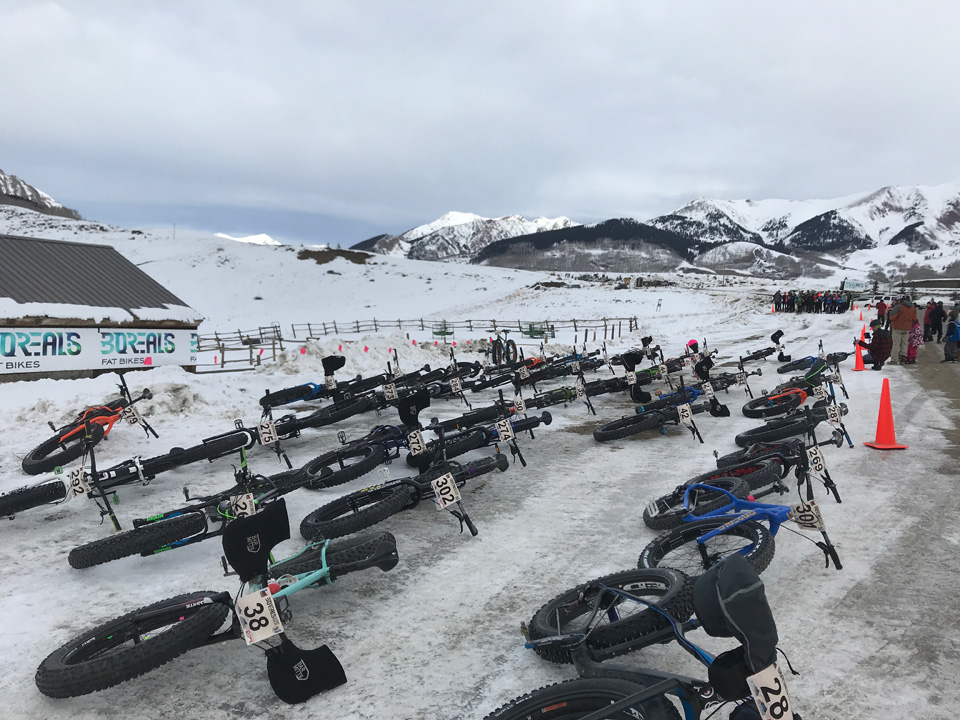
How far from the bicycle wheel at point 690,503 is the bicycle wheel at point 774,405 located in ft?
16.5

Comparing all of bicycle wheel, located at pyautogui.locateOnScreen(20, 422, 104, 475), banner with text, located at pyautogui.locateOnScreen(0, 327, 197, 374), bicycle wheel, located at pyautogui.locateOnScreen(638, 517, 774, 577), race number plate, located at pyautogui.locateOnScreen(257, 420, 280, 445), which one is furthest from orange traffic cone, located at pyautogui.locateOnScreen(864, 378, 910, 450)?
banner with text, located at pyautogui.locateOnScreen(0, 327, 197, 374)

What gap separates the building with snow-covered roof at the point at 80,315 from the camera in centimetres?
1268

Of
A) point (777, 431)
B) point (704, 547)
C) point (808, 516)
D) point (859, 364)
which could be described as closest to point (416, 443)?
point (704, 547)

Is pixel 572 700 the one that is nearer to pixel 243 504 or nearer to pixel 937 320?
pixel 243 504

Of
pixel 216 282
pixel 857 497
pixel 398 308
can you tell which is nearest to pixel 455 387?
pixel 857 497

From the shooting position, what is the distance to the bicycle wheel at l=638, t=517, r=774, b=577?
15.6 ft

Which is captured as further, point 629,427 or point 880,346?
point 880,346

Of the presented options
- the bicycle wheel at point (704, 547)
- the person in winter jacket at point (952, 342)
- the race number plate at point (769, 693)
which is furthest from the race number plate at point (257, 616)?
the person in winter jacket at point (952, 342)

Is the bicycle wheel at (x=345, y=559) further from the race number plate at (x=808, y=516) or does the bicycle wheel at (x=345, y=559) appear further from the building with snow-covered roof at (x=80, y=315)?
the building with snow-covered roof at (x=80, y=315)

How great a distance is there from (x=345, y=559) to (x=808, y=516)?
4.12 meters

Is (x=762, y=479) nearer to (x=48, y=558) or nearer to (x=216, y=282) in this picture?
(x=48, y=558)

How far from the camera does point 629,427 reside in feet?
32.3

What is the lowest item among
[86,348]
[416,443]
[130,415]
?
[416,443]

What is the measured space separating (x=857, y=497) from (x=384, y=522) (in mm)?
5829
